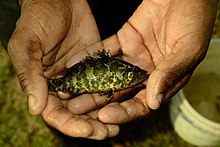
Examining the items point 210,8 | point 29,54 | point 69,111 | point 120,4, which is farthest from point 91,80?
point 120,4

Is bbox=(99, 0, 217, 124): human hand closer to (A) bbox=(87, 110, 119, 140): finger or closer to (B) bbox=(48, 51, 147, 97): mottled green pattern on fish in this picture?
(A) bbox=(87, 110, 119, 140): finger

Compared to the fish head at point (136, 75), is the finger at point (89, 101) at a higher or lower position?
lower

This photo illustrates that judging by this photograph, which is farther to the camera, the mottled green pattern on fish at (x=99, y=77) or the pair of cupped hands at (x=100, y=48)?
the mottled green pattern on fish at (x=99, y=77)

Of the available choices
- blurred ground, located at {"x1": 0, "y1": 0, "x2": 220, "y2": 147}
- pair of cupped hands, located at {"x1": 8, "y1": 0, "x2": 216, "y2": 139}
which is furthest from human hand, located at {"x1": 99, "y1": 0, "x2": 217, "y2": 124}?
blurred ground, located at {"x1": 0, "y1": 0, "x2": 220, "y2": 147}

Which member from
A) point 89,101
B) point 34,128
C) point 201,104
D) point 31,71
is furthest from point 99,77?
point 201,104

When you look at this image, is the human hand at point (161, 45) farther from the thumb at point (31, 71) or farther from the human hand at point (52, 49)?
the thumb at point (31, 71)

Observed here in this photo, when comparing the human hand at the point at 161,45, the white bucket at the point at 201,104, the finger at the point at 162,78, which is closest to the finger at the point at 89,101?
the human hand at the point at 161,45

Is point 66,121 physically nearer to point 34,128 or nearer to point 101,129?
point 101,129

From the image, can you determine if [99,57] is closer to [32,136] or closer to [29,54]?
[29,54]
